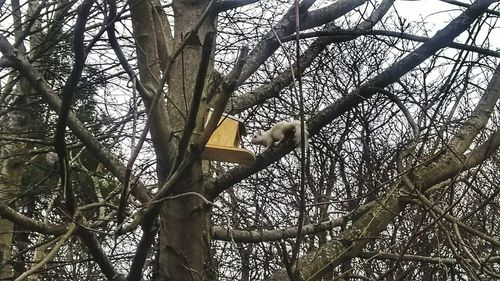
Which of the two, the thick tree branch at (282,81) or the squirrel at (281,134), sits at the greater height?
the thick tree branch at (282,81)

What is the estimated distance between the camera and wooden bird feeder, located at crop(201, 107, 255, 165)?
354 cm

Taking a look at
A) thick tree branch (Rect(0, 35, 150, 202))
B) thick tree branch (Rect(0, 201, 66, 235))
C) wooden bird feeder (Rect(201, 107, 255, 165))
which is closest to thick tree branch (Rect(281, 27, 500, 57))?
wooden bird feeder (Rect(201, 107, 255, 165))

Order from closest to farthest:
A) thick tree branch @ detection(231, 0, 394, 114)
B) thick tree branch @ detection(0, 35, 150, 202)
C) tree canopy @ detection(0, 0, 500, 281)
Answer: tree canopy @ detection(0, 0, 500, 281) < thick tree branch @ detection(0, 35, 150, 202) < thick tree branch @ detection(231, 0, 394, 114)

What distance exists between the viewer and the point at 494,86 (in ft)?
12.4

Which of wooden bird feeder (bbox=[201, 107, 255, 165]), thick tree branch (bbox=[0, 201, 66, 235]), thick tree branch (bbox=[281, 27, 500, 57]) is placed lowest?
thick tree branch (bbox=[0, 201, 66, 235])

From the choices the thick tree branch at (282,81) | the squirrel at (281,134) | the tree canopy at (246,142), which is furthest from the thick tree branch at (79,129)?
the thick tree branch at (282,81)

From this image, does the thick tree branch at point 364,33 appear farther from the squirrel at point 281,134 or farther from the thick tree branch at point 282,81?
the squirrel at point 281,134

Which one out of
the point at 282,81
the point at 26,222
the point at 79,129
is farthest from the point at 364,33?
the point at 26,222

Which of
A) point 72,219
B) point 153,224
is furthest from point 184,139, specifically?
point 72,219

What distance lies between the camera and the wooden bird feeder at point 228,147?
354 cm

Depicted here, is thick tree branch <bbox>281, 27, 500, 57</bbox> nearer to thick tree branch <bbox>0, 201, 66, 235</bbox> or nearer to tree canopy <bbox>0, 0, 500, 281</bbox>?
tree canopy <bbox>0, 0, 500, 281</bbox>

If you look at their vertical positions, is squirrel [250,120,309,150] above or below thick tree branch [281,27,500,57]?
below

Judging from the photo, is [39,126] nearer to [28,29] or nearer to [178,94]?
[28,29]

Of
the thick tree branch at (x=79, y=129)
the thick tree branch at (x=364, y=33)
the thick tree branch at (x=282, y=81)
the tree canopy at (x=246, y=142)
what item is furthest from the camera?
the thick tree branch at (x=282, y=81)
